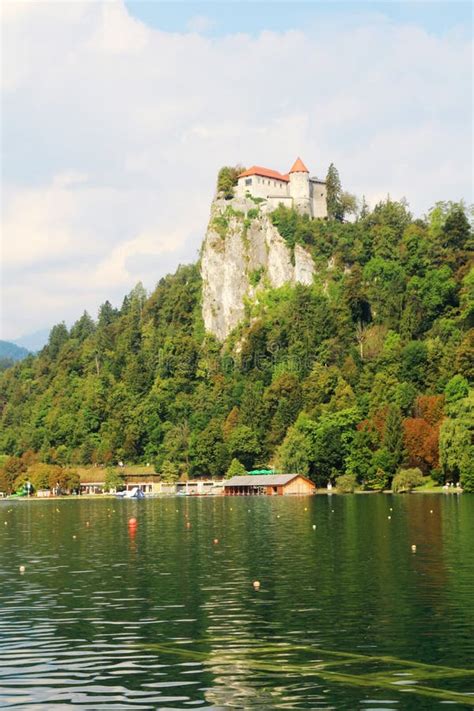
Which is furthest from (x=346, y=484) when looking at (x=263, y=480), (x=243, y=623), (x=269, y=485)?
(x=243, y=623)

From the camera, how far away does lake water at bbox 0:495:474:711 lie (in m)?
27.0

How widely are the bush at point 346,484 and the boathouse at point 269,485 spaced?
765cm

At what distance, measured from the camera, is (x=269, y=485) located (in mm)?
179000

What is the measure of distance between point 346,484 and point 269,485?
65.4 ft

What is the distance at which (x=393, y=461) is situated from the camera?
159m

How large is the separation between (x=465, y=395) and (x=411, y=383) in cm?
2141

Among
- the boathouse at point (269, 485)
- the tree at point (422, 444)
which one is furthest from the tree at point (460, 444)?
the boathouse at point (269, 485)

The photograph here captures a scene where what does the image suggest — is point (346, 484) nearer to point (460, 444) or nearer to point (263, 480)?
point (263, 480)

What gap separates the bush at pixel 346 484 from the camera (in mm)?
163375

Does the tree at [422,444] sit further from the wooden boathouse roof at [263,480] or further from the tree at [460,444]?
the wooden boathouse roof at [263,480]

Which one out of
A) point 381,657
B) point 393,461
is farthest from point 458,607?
point 393,461

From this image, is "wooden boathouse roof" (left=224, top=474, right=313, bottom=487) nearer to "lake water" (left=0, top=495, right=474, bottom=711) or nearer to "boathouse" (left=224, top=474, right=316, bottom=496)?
"boathouse" (left=224, top=474, right=316, bottom=496)

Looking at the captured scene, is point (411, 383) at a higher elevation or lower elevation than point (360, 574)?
higher

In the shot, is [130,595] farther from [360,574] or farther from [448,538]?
[448,538]
